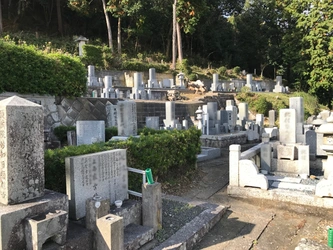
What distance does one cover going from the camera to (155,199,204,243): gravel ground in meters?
3.93

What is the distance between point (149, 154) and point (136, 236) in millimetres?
2111

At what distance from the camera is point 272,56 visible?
32.9 metres

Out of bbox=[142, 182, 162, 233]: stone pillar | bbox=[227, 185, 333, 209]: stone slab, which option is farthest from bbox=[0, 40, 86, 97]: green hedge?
bbox=[227, 185, 333, 209]: stone slab

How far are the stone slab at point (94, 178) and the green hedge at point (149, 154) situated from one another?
0.31m

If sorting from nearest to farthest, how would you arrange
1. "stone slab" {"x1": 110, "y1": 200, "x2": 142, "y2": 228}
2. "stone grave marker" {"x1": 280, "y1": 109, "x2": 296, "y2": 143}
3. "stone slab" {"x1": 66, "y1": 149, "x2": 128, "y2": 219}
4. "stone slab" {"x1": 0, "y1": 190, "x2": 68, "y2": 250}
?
1. "stone slab" {"x1": 0, "y1": 190, "x2": 68, "y2": 250}
2. "stone slab" {"x1": 66, "y1": 149, "x2": 128, "y2": 219}
3. "stone slab" {"x1": 110, "y1": 200, "x2": 142, "y2": 228}
4. "stone grave marker" {"x1": 280, "y1": 109, "x2": 296, "y2": 143}

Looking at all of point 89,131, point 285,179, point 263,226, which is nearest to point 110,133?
point 89,131

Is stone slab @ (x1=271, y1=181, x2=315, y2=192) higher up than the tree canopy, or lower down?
lower down

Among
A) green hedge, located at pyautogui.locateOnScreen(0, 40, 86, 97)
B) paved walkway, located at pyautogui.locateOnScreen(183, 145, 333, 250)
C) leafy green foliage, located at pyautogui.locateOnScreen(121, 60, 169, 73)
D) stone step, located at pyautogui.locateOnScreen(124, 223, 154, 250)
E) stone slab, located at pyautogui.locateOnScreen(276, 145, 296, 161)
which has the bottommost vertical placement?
paved walkway, located at pyautogui.locateOnScreen(183, 145, 333, 250)

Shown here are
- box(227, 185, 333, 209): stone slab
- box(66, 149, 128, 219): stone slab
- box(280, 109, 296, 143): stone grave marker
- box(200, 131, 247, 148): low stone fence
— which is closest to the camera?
box(66, 149, 128, 219): stone slab

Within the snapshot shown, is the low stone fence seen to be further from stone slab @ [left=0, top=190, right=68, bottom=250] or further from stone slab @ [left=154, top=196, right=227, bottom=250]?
stone slab @ [left=0, top=190, right=68, bottom=250]

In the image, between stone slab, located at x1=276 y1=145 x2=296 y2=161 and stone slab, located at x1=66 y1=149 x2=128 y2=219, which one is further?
stone slab, located at x1=276 y1=145 x2=296 y2=161

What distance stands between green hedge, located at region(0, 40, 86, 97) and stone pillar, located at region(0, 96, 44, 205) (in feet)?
20.5

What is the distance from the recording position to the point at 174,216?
448 cm

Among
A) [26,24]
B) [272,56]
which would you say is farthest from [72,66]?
[272,56]
